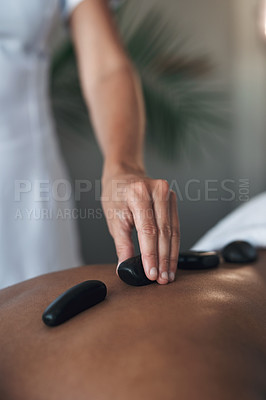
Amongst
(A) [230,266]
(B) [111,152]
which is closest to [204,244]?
(A) [230,266]

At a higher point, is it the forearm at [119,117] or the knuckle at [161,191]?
the forearm at [119,117]

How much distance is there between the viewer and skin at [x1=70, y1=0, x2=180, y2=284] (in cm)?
69

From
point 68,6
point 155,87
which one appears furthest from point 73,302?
point 155,87

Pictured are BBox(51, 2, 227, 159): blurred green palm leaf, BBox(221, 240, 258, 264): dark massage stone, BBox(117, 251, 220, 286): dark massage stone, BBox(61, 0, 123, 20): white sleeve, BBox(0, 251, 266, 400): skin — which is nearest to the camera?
BBox(0, 251, 266, 400): skin

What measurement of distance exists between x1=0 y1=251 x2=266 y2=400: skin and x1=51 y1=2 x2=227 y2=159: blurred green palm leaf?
175 cm

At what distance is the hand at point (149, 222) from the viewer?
0.66 metres

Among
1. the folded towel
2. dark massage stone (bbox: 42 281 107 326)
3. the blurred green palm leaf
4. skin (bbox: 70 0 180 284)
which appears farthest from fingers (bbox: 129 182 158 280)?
the blurred green palm leaf

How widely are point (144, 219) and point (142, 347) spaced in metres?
0.29

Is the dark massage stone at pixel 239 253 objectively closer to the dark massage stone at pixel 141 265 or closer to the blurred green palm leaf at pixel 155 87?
the dark massage stone at pixel 141 265

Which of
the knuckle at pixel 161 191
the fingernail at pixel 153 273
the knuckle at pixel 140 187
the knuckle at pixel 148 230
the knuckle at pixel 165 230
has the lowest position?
the fingernail at pixel 153 273

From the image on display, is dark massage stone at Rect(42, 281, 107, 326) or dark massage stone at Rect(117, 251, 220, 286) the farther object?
dark massage stone at Rect(117, 251, 220, 286)

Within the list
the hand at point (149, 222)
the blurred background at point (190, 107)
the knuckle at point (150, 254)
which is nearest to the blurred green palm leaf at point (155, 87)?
the blurred background at point (190, 107)

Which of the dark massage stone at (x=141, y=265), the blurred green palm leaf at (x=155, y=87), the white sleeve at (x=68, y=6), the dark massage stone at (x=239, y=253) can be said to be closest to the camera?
the dark massage stone at (x=141, y=265)

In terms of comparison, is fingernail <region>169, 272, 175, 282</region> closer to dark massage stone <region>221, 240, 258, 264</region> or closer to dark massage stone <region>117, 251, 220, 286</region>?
dark massage stone <region>117, 251, 220, 286</region>
